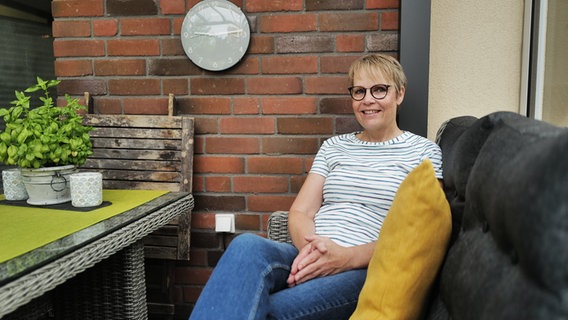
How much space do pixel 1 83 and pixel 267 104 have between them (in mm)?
1575

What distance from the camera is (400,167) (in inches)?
62.4

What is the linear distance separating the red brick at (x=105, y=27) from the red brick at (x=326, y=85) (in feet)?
3.10

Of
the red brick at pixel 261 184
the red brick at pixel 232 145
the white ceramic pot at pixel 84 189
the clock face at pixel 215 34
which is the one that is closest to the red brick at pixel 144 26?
the clock face at pixel 215 34

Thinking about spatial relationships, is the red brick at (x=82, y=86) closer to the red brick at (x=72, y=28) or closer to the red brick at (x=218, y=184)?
the red brick at (x=72, y=28)

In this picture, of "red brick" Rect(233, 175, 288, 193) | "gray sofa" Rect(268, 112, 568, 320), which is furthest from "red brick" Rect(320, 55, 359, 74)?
"gray sofa" Rect(268, 112, 568, 320)

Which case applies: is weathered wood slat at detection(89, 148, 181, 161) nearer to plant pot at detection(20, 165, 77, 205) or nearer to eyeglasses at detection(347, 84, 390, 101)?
plant pot at detection(20, 165, 77, 205)

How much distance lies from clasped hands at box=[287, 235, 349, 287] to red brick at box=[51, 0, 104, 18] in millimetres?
1557

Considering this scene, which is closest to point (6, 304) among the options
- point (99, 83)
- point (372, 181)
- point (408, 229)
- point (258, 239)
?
point (258, 239)

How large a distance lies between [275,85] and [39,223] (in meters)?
1.15

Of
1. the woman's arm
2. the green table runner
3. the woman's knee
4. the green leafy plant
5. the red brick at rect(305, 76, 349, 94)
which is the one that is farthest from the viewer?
the red brick at rect(305, 76, 349, 94)

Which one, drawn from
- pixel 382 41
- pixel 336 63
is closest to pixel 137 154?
pixel 336 63

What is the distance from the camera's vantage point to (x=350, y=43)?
202 centimetres

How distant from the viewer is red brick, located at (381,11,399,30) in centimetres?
198

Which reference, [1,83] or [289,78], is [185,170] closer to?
[289,78]
